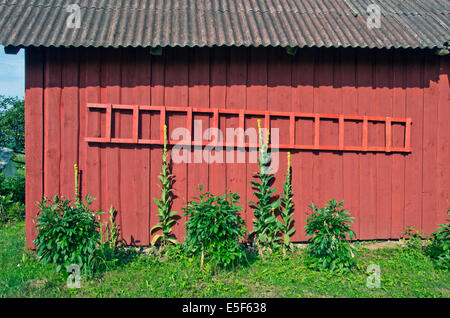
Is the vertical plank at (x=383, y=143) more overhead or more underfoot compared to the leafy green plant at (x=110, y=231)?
more overhead

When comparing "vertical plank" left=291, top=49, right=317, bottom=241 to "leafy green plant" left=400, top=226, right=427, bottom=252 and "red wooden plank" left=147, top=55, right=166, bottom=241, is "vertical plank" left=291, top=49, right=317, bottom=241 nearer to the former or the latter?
"leafy green plant" left=400, top=226, right=427, bottom=252

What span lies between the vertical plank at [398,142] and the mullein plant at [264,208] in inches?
84.7

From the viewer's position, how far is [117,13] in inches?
226

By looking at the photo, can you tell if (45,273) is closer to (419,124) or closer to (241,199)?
(241,199)

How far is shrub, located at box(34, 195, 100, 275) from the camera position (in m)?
4.34

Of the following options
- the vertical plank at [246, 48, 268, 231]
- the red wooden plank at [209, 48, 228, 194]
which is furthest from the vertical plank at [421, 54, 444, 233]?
the red wooden plank at [209, 48, 228, 194]

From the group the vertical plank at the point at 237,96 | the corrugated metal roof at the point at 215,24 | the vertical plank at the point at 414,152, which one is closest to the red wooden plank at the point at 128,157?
the corrugated metal roof at the point at 215,24

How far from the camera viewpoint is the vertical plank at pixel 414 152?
6.00 meters

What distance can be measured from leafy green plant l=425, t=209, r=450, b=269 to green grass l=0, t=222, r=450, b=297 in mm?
133

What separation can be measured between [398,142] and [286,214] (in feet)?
7.78

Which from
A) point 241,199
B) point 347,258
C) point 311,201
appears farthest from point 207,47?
point 347,258

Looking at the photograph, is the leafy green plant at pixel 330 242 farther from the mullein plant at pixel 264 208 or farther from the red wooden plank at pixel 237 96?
the red wooden plank at pixel 237 96

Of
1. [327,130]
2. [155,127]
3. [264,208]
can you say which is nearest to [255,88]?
[327,130]
